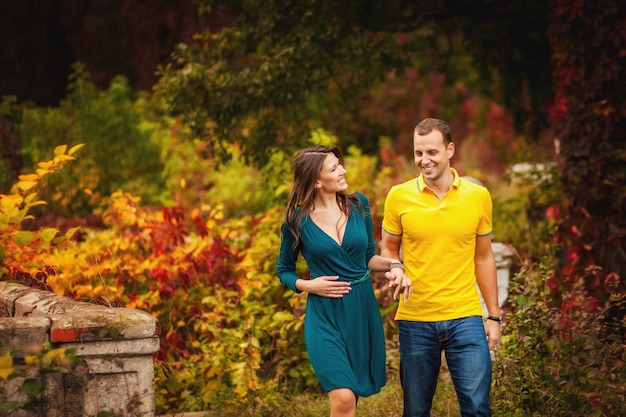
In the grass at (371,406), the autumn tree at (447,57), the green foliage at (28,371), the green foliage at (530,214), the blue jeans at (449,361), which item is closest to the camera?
the green foliage at (28,371)

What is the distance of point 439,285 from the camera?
13.4 ft

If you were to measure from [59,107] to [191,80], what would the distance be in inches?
214

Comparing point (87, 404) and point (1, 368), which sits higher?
point (1, 368)

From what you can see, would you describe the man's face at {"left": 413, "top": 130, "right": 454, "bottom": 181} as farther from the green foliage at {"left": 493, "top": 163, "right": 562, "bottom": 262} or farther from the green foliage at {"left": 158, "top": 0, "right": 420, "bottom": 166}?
the green foliage at {"left": 493, "top": 163, "right": 562, "bottom": 262}

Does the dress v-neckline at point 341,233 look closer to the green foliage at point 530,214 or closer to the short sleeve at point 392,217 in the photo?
the short sleeve at point 392,217

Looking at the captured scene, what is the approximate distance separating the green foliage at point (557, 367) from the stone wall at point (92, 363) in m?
2.06

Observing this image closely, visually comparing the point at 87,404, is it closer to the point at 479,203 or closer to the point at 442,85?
the point at 479,203

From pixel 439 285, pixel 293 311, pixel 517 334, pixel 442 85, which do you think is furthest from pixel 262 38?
pixel 442 85

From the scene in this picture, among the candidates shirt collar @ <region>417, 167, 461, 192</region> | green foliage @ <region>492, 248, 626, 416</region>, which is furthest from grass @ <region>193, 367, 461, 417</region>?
shirt collar @ <region>417, 167, 461, 192</region>

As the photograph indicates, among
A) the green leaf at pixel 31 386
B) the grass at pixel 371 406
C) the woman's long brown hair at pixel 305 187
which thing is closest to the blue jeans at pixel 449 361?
the woman's long brown hair at pixel 305 187

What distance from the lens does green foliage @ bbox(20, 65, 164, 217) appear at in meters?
10.9

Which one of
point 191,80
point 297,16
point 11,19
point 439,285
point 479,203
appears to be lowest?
point 439,285

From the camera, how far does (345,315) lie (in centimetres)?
424

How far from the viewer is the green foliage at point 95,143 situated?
10.9 metres
